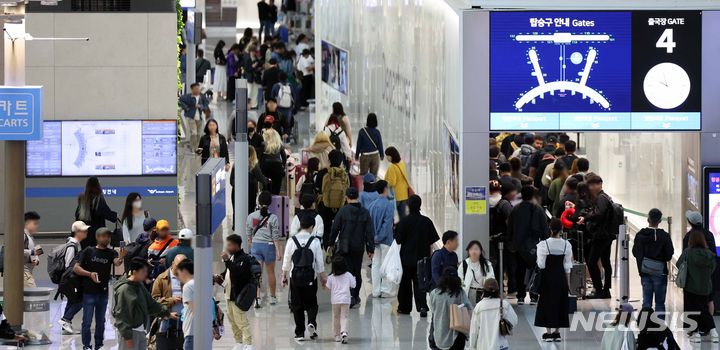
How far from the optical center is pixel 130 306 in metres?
13.0

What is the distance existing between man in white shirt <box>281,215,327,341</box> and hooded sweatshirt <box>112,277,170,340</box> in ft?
7.98

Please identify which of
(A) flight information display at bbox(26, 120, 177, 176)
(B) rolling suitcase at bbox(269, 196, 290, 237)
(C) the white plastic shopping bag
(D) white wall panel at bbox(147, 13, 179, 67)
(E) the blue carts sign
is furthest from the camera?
(D) white wall panel at bbox(147, 13, 179, 67)

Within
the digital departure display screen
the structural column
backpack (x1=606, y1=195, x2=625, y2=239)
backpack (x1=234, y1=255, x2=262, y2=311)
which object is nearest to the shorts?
backpack (x1=234, y1=255, x2=262, y2=311)

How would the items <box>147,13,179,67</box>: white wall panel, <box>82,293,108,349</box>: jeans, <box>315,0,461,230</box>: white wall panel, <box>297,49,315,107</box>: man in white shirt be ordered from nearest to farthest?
<box>82,293,108,349</box>: jeans → <box>315,0,461,230</box>: white wall panel → <box>147,13,179,67</box>: white wall panel → <box>297,49,315,107</box>: man in white shirt

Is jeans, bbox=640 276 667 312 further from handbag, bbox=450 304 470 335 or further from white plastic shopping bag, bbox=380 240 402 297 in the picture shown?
handbag, bbox=450 304 470 335

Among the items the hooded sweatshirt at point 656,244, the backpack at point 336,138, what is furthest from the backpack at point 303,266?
the backpack at point 336,138

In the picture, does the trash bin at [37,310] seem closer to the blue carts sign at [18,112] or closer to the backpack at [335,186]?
the blue carts sign at [18,112]

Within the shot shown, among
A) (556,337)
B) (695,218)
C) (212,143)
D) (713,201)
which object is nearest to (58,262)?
(556,337)

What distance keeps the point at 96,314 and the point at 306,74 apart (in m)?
21.2

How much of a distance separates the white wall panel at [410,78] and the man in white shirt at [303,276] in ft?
7.34

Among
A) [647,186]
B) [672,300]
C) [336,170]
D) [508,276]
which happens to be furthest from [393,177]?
[647,186]

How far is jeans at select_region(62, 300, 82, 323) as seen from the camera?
15.2 m

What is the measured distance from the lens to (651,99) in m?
16.2

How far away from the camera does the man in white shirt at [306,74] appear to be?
3522 centimetres
